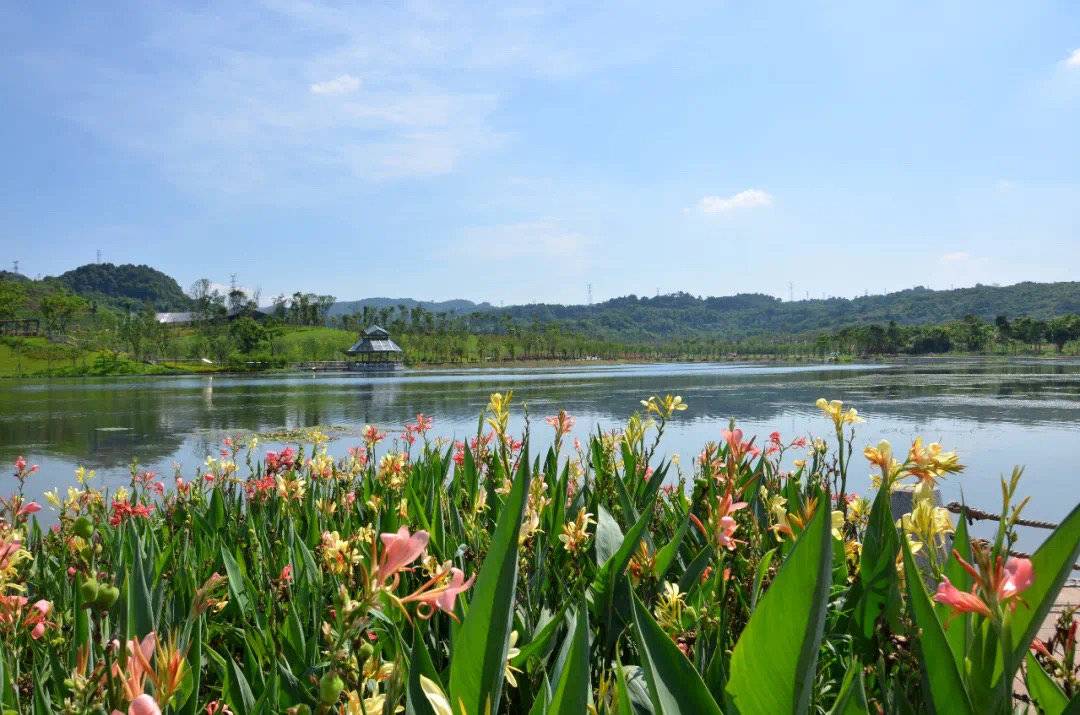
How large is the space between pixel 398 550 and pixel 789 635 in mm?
401

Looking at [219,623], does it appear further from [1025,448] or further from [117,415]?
[117,415]

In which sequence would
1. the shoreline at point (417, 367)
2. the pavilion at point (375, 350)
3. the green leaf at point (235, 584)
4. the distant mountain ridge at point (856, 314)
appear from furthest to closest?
the distant mountain ridge at point (856, 314)
the pavilion at point (375, 350)
the shoreline at point (417, 367)
the green leaf at point (235, 584)

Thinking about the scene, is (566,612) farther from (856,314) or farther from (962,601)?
(856,314)

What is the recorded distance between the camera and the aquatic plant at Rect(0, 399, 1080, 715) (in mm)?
682

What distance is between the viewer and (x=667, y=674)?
0.75 metres

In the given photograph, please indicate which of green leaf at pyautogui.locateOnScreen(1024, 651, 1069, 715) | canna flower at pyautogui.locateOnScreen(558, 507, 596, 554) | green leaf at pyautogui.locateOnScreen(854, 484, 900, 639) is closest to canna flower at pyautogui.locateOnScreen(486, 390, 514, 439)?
canna flower at pyautogui.locateOnScreen(558, 507, 596, 554)

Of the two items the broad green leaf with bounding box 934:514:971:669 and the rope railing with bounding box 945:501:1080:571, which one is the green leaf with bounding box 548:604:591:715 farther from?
the rope railing with bounding box 945:501:1080:571

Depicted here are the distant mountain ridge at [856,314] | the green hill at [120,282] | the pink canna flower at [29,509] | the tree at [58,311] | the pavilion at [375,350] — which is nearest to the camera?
the pink canna flower at [29,509]

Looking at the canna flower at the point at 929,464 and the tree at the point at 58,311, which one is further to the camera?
the tree at the point at 58,311

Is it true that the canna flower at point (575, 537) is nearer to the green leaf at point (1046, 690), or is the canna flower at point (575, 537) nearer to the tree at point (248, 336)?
the green leaf at point (1046, 690)

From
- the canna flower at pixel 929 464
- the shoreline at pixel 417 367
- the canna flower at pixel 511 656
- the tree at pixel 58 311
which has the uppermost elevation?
the tree at pixel 58 311

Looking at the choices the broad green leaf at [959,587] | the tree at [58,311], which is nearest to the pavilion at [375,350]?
the tree at [58,311]

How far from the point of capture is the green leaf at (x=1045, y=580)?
2.31 ft

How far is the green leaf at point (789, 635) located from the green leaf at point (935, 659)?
6.7 inches
